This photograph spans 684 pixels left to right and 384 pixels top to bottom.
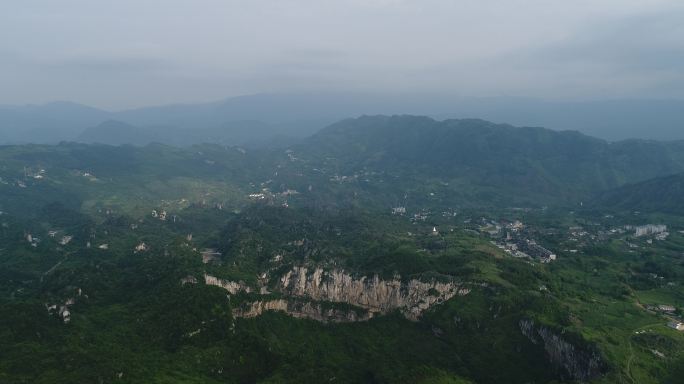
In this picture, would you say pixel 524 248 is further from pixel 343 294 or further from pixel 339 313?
pixel 339 313

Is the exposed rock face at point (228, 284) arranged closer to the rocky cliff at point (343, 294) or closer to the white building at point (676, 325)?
the rocky cliff at point (343, 294)

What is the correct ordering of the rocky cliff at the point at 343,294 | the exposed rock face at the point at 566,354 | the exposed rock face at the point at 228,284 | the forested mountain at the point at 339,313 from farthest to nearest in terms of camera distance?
the exposed rock face at the point at 228,284, the rocky cliff at the point at 343,294, the exposed rock face at the point at 566,354, the forested mountain at the point at 339,313

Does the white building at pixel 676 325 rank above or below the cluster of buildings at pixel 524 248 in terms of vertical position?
above

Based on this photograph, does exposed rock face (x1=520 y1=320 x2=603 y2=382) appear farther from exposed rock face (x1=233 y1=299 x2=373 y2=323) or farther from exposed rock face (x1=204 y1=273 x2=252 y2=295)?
exposed rock face (x1=204 y1=273 x2=252 y2=295)

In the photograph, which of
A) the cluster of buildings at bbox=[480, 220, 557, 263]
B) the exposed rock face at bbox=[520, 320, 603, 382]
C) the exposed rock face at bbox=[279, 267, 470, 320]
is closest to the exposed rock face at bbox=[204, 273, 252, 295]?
the exposed rock face at bbox=[279, 267, 470, 320]

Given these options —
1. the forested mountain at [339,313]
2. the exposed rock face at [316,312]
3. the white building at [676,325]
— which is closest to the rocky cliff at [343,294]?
the exposed rock face at [316,312]

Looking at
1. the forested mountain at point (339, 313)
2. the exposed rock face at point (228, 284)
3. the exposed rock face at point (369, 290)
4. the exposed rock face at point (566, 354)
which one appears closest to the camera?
the forested mountain at point (339, 313)
